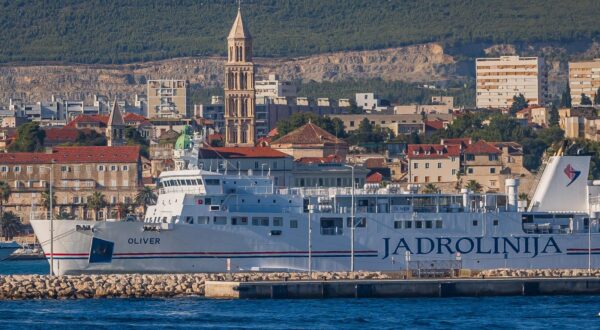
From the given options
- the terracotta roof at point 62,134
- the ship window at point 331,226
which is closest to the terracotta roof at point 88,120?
the terracotta roof at point 62,134

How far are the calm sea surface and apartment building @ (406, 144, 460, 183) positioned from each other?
66041 millimetres

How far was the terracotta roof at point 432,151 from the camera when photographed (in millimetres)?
141250

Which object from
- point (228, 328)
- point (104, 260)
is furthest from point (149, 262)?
point (228, 328)

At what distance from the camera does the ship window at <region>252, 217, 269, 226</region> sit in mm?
82562

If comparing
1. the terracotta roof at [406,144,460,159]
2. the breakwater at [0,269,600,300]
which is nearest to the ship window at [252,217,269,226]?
the breakwater at [0,269,600,300]

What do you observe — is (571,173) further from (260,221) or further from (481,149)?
(481,149)

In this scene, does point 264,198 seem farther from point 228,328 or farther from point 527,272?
point 228,328

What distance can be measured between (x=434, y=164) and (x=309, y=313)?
235ft

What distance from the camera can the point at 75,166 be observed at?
13275cm

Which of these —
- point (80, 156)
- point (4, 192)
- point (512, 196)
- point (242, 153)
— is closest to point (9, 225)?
point (4, 192)

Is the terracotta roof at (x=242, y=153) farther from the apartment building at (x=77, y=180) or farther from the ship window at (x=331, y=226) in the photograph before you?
the ship window at (x=331, y=226)

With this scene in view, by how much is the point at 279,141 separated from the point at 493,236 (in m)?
62.7

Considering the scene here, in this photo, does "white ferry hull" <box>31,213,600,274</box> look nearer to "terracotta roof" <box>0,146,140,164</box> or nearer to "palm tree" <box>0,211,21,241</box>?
"palm tree" <box>0,211,21,241</box>

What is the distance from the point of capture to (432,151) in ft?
470
